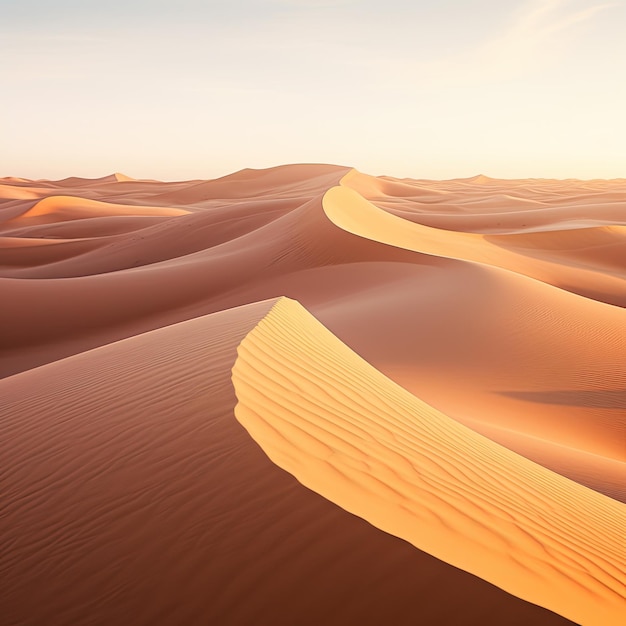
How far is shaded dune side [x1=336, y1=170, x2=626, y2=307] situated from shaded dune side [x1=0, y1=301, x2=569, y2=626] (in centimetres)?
1425

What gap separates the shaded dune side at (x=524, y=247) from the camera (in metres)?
18.1

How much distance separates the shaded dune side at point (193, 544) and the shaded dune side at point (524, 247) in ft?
46.8

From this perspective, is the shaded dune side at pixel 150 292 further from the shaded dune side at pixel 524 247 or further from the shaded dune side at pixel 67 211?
the shaded dune side at pixel 67 211

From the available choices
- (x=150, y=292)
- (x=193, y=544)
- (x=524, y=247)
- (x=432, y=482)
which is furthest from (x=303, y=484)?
(x=524, y=247)

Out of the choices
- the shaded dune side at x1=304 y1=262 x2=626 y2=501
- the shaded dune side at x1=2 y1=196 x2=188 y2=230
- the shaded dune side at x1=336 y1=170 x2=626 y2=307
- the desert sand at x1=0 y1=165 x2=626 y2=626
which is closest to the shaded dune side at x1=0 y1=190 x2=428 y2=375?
the shaded dune side at x1=304 y1=262 x2=626 y2=501

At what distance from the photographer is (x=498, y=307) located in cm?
1152

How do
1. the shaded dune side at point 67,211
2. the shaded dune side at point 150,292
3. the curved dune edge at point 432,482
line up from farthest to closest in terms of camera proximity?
the shaded dune side at point 67,211, the shaded dune side at point 150,292, the curved dune edge at point 432,482

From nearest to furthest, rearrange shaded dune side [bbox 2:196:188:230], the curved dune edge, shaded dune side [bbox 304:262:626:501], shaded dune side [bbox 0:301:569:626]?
shaded dune side [bbox 0:301:569:626] → the curved dune edge → shaded dune side [bbox 304:262:626:501] → shaded dune side [bbox 2:196:188:230]

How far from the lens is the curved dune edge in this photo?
251cm

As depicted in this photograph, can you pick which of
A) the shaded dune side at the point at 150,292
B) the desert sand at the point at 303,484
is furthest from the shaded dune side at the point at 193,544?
the shaded dune side at the point at 150,292

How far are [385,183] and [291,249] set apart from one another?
2131 inches

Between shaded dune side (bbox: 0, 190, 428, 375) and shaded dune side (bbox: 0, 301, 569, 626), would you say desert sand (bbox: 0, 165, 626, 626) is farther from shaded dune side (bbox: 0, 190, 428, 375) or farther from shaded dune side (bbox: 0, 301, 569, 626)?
shaded dune side (bbox: 0, 190, 428, 375)

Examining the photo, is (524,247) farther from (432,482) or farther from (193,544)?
(193,544)

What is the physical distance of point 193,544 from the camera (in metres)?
2.47
